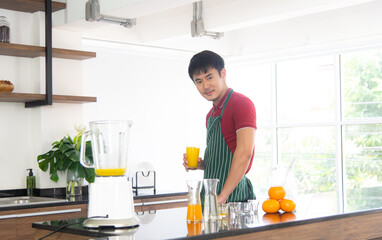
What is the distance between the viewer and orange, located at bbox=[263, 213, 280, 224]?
2.47 m

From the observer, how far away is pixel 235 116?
9.48 ft

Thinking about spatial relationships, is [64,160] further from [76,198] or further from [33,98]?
[33,98]

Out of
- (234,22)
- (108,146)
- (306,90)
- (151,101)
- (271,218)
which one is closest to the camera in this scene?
(108,146)

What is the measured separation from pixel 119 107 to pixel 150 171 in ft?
2.59

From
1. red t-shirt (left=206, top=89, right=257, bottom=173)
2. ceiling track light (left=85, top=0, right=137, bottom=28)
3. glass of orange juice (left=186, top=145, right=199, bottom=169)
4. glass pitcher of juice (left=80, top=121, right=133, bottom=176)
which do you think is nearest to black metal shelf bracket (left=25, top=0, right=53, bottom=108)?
ceiling track light (left=85, top=0, right=137, bottom=28)

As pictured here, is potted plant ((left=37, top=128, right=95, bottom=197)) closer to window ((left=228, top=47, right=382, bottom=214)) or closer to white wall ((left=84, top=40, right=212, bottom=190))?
white wall ((left=84, top=40, right=212, bottom=190))

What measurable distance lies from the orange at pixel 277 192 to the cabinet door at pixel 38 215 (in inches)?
75.8

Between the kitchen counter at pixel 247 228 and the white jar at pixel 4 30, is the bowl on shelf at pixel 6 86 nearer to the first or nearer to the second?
the white jar at pixel 4 30

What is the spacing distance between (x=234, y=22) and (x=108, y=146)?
3018 millimetres

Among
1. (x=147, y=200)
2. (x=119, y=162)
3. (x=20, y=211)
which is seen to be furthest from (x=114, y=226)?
(x=147, y=200)

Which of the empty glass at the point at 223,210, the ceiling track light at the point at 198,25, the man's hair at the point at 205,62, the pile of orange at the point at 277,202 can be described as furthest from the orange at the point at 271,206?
the ceiling track light at the point at 198,25

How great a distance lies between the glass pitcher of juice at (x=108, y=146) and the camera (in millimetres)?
2318

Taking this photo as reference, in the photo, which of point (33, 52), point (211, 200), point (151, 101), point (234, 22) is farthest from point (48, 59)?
point (211, 200)

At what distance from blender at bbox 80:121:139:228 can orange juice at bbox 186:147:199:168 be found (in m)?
0.70
